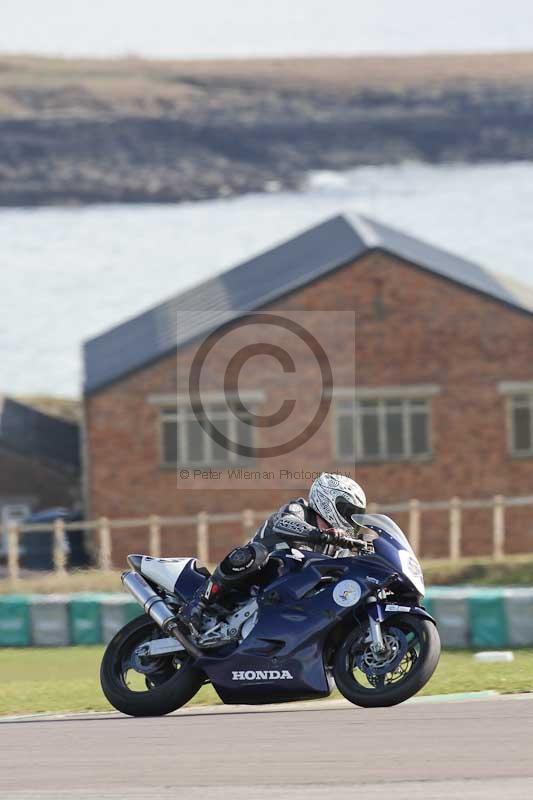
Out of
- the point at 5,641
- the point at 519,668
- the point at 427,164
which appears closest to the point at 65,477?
the point at 5,641

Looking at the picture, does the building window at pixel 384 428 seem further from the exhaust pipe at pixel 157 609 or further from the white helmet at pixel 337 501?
the white helmet at pixel 337 501

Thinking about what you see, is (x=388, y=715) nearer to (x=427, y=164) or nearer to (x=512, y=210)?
(x=512, y=210)

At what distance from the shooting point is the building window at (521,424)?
39781 mm

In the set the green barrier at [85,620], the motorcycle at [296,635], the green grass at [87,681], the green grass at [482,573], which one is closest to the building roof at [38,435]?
the green grass at [482,573]

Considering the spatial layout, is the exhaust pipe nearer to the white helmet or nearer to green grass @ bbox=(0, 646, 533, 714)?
green grass @ bbox=(0, 646, 533, 714)

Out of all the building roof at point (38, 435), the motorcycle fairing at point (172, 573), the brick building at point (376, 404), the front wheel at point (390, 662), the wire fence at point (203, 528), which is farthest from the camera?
the building roof at point (38, 435)

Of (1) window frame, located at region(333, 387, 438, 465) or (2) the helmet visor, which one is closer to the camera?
(2) the helmet visor

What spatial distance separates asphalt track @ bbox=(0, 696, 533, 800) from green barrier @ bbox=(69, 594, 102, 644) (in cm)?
804

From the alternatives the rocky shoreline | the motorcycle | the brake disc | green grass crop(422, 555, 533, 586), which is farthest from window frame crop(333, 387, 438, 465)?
the rocky shoreline

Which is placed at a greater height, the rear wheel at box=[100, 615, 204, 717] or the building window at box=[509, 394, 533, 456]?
the building window at box=[509, 394, 533, 456]

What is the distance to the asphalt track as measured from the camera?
939 cm

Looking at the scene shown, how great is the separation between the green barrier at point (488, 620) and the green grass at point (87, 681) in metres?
0.41

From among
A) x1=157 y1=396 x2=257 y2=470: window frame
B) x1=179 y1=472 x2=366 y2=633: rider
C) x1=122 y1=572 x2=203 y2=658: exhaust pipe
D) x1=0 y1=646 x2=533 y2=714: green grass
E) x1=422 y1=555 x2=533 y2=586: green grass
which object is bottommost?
x1=0 y1=646 x2=533 y2=714: green grass

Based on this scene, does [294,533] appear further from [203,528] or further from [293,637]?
[203,528]
